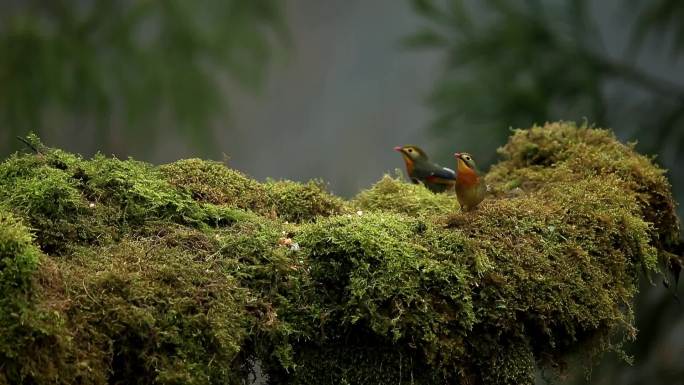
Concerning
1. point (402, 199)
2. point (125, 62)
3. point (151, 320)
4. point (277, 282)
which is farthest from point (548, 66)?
point (151, 320)

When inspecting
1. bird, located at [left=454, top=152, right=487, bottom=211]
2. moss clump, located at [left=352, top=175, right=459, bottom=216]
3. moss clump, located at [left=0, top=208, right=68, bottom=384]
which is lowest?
moss clump, located at [left=0, top=208, right=68, bottom=384]

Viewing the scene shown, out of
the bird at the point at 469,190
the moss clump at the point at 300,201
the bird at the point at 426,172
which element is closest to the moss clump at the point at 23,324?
the moss clump at the point at 300,201

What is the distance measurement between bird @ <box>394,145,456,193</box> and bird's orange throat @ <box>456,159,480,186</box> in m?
0.75

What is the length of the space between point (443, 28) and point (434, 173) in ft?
9.60

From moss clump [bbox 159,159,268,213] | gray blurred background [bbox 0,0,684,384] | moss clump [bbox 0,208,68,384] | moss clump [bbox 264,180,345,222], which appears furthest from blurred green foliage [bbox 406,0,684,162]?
moss clump [bbox 0,208,68,384]

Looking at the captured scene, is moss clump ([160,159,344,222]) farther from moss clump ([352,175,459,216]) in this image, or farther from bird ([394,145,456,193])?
bird ([394,145,456,193])

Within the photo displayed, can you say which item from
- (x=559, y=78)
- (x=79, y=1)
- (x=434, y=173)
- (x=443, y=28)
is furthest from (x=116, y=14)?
(x=434, y=173)

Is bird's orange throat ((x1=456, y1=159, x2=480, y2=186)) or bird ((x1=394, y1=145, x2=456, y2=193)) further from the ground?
bird ((x1=394, y1=145, x2=456, y2=193))

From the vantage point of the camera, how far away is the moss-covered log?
1710 mm

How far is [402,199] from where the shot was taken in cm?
291

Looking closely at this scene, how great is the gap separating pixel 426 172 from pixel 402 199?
52 cm

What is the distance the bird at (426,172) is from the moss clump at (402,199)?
0.86ft

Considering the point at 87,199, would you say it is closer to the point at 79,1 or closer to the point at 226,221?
the point at 226,221

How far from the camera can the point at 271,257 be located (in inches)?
79.9
